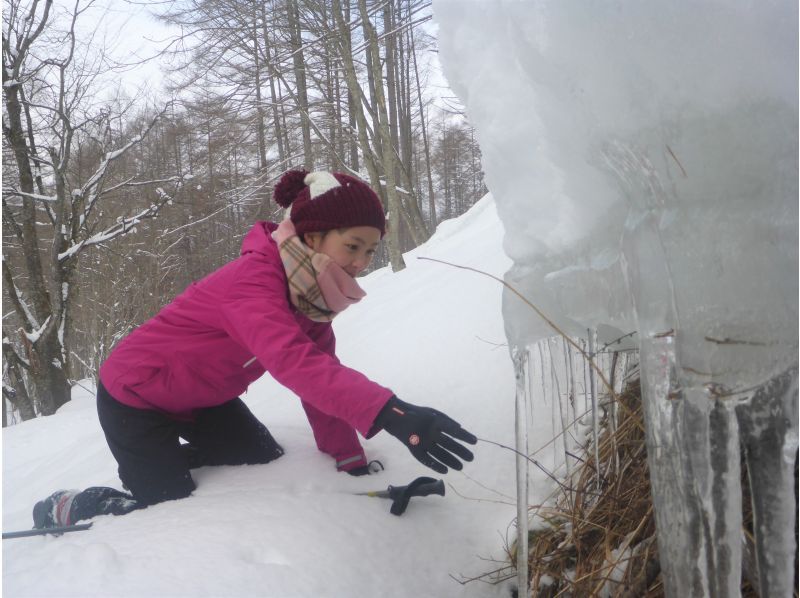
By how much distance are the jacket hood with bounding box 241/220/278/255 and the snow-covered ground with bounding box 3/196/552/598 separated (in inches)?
29.6

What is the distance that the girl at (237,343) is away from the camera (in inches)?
63.1

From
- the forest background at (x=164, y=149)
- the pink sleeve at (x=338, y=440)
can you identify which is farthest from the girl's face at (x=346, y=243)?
the forest background at (x=164, y=149)

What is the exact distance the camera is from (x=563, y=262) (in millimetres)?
1465

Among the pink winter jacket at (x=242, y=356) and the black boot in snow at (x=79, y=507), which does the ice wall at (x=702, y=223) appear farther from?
the black boot in snow at (x=79, y=507)

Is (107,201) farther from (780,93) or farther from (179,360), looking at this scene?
(780,93)

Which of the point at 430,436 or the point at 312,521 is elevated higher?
the point at 430,436

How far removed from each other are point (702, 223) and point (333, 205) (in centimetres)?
106

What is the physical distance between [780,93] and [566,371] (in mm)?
1036

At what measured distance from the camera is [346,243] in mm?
1716

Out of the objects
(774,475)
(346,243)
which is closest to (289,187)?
(346,243)

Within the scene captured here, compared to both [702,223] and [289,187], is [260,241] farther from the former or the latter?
[702,223]

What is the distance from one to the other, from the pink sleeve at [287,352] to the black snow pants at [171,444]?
0.50 meters

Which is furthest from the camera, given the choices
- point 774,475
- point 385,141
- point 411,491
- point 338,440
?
point 385,141

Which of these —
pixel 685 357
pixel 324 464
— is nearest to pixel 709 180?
pixel 685 357
